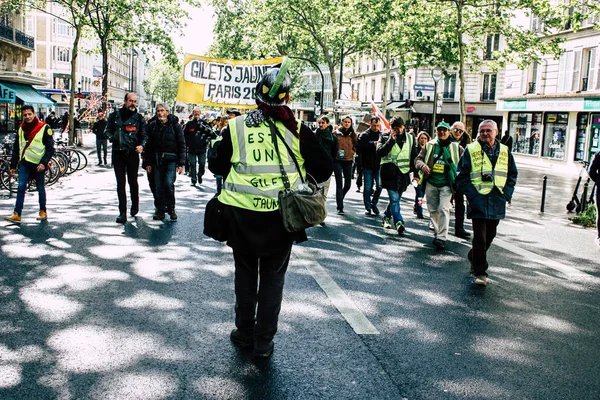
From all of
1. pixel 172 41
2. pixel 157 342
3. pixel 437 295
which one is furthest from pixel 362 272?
pixel 172 41

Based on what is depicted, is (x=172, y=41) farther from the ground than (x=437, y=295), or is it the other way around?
(x=172, y=41)

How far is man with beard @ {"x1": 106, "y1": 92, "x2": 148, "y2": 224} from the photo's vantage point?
1012 cm

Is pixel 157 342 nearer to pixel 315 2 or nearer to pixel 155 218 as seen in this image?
pixel 155 218

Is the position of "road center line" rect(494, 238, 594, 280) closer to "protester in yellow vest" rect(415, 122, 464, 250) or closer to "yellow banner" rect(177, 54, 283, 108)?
"protester in yellow vest" rect(415, 122, 464, 250)

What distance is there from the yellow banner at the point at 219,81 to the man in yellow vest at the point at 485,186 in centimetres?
502

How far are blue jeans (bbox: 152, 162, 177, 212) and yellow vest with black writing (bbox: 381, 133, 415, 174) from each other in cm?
345

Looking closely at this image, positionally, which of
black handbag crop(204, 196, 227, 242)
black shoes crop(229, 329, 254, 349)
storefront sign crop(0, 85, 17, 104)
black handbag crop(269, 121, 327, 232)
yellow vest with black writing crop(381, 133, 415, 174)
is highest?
storefront sign crop(0, 85, 17, 104)

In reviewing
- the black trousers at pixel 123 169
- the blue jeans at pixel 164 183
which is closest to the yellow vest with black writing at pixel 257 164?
the black trousers at pixel 123 169

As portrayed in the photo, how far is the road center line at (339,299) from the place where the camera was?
5157mm

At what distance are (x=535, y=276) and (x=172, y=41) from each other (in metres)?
31.0

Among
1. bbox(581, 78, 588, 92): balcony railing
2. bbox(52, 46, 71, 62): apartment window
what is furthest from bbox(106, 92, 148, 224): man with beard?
bbox(52, 46, 71, 62): apartment window

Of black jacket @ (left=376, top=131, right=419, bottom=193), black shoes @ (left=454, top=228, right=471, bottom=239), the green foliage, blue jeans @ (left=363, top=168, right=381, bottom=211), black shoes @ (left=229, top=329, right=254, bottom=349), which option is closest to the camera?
black shoes @ (left=229, top=329, right=254, bottom=349)

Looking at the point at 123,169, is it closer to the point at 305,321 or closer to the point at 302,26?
the point at 305,321

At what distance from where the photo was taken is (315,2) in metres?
41.3
